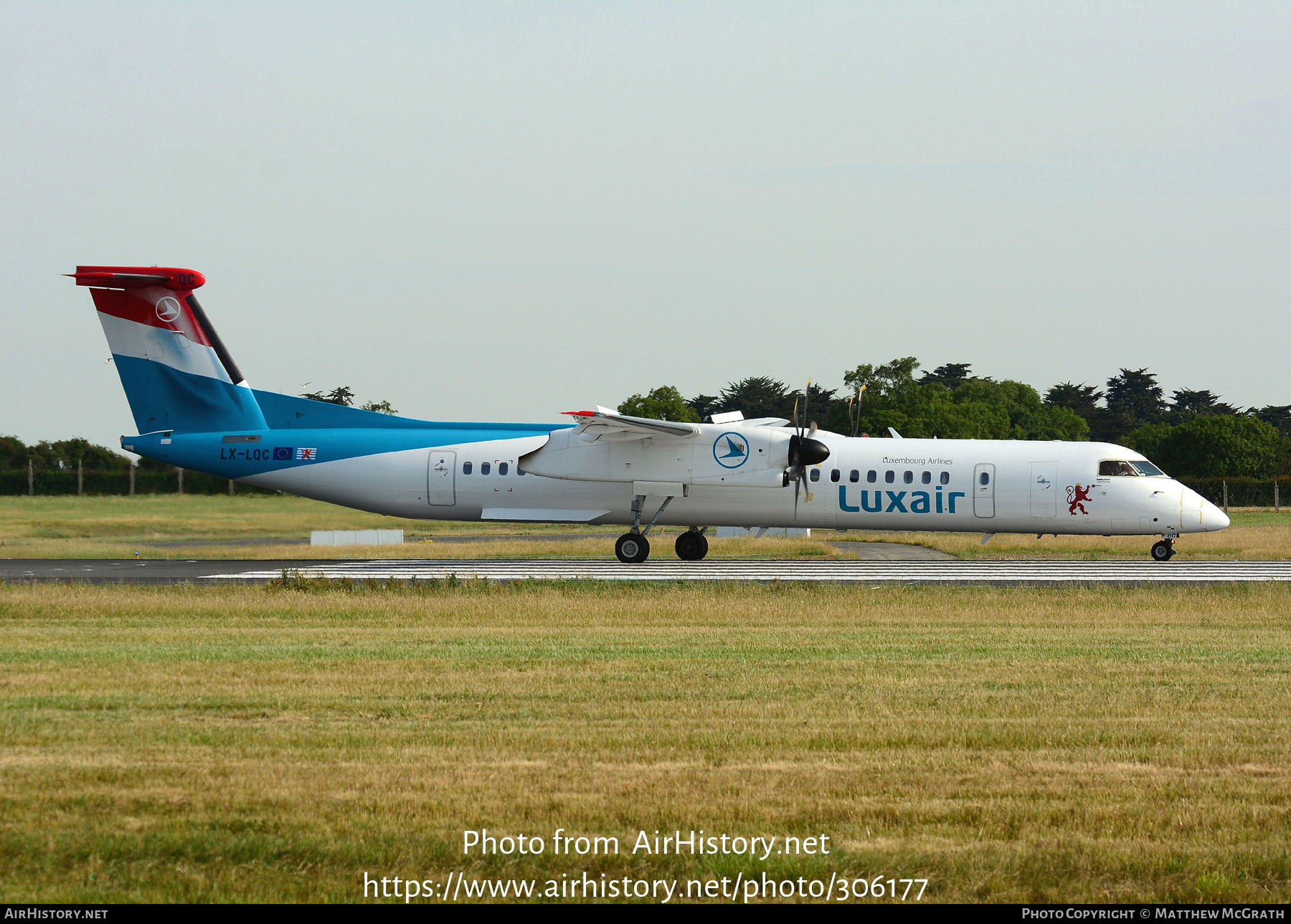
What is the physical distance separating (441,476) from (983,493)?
13.0 meters

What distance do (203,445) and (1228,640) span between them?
23605mm

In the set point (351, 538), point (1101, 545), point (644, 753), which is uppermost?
point (351, 538)

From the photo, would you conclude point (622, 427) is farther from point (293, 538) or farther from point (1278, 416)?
point (1278, 416)

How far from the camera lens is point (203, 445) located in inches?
1156

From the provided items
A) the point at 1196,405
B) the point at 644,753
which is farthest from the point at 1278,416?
the point at 644,753

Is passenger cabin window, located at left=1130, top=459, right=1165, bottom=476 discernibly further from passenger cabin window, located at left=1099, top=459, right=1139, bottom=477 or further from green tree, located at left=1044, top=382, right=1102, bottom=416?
green tree, located at left=1044, top=382, right=1102, bottom=416

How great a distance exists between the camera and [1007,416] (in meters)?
81.2

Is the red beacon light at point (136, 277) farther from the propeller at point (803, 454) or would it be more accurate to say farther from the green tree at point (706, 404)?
the green tree at point (706, 404)

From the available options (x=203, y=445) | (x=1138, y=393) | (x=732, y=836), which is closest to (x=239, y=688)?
(x=732, y=836)

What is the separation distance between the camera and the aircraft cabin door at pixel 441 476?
28953 millimetres

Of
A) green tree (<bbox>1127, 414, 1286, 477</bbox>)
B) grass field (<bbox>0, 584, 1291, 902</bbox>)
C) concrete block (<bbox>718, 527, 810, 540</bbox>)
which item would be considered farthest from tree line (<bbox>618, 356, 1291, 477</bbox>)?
grass field (<bbox>0, 584, 1291, 902</bbox>)

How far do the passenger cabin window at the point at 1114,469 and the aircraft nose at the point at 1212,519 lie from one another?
1888 millimetres

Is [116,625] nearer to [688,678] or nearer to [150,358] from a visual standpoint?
[688,678]

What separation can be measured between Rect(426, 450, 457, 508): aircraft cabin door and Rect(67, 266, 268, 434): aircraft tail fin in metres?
4.94
